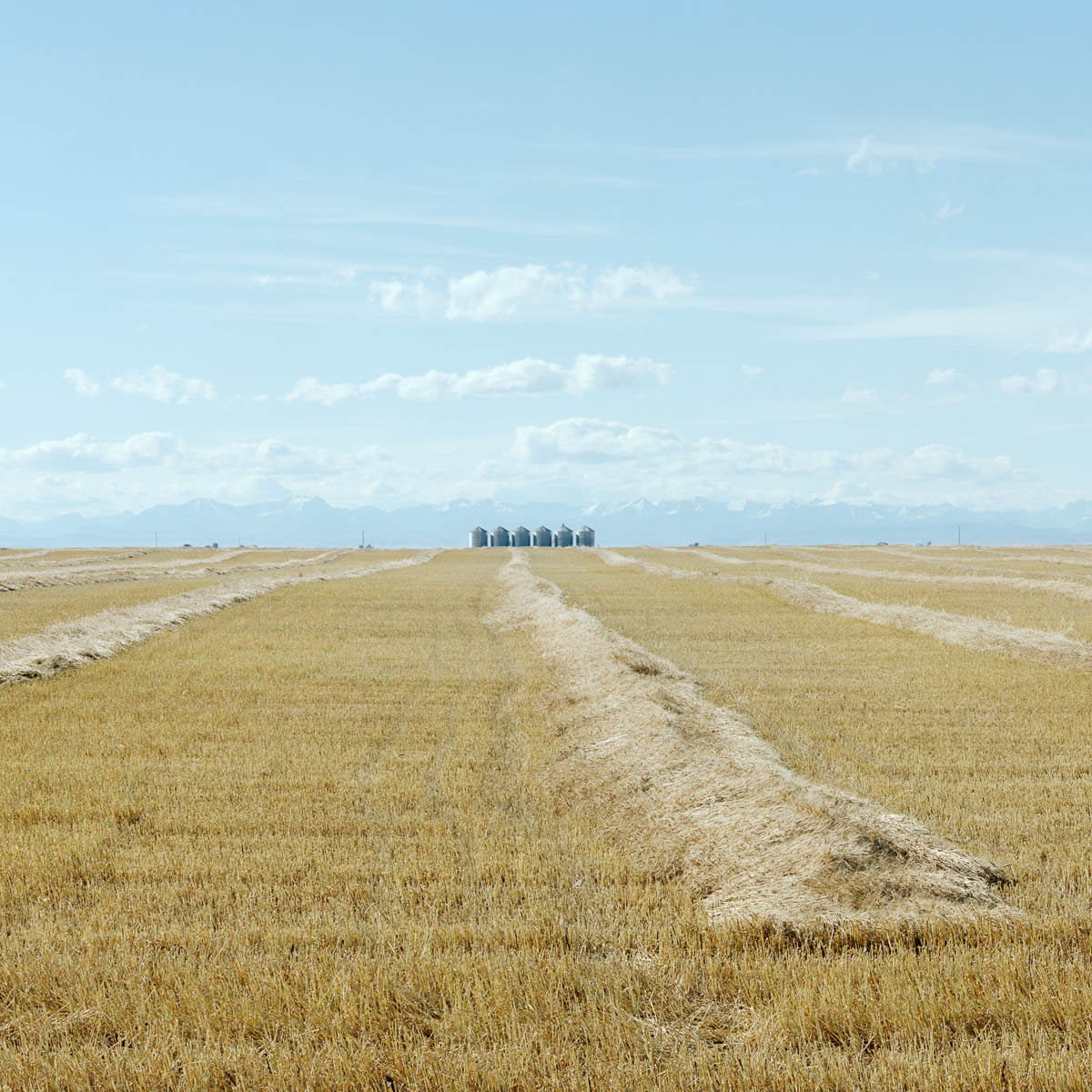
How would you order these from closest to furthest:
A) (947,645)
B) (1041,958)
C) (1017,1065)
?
(1017,1065)
(1041,958)
(947,645)

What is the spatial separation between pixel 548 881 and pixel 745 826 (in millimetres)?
1832

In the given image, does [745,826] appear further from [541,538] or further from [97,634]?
[541,538]

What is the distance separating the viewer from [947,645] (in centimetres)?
2462

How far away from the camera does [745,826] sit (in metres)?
9.01

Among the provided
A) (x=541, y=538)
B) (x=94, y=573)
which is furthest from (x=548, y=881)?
(x=541, y=538)

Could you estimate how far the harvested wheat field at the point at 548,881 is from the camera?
572 centimetres

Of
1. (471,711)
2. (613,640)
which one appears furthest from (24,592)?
(471,711)

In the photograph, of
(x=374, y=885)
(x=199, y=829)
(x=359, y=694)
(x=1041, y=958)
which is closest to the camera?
(x=1041, y=958)

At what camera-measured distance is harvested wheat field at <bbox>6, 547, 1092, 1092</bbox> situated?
572 centimetres

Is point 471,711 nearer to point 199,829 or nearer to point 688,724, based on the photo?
point 688,724

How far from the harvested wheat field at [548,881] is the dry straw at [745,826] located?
0.04 meters

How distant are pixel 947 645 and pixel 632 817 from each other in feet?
55.2

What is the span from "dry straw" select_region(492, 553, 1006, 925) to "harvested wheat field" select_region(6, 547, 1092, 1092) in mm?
35

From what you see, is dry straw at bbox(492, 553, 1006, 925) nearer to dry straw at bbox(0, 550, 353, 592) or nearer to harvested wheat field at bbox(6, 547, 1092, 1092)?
harvested wheat field at bbox(6, 547, 1092, 1092)
